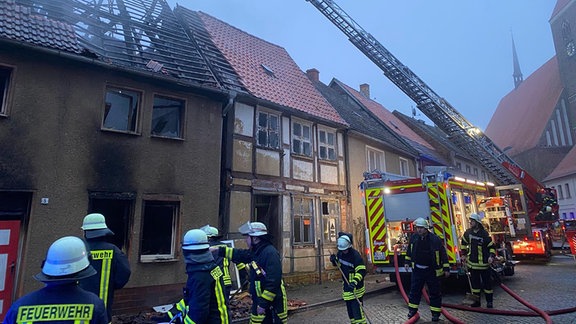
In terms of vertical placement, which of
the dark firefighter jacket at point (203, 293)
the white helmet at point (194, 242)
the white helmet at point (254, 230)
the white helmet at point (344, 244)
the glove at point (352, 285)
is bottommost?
the glove at point (352, 285)

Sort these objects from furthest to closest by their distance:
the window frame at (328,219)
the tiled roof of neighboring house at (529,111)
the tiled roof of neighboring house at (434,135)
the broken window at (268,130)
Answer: the tiled roof of neighboring house at (529,111) < the tiled roof of neighboring house at (434,135) < the window frame at (328,219) < the broken window at (268,130)

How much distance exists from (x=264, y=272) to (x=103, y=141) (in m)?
5.00

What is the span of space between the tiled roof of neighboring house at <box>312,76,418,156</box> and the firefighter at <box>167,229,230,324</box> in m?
11.7

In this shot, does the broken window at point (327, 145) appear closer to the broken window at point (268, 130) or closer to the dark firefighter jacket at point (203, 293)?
the broken window at point (268, 130)

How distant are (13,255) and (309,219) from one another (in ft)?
25.9

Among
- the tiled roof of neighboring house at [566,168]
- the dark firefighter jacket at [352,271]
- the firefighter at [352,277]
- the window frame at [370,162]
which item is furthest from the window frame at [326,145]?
the tiled roof of neighboring house at [566,168]

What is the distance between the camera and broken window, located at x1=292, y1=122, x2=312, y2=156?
12.0 m

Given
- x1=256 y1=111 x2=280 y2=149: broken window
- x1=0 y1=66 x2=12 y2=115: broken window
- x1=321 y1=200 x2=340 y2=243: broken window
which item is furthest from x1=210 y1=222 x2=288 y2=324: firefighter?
x1=321 y1=200 x2=340 y2=243: broken window

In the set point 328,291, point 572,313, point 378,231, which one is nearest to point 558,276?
point 572,313

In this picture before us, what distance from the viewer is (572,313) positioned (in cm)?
666

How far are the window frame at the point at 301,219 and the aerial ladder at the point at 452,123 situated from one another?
300 inches

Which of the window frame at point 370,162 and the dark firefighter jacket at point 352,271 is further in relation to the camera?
the window frame at point 370,162

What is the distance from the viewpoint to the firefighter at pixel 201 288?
Answer: 3.30 meters

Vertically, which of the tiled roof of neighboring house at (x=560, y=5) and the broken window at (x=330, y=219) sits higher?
the tiled roof of neighboring house at (x=560, y=5)
